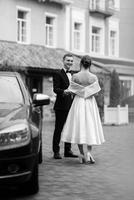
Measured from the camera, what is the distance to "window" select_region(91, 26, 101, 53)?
34250 mm

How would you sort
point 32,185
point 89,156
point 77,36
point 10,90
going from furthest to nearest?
point 77,36
point 89,156
point 10,90
point 32,185

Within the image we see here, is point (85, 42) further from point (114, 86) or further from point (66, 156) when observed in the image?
point (66, 156)

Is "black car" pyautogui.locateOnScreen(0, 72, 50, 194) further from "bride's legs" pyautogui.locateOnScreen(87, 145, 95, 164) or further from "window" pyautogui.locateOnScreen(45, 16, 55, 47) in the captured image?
"window" pyautogui.locateOnScreen(45, 16, 55, 47)

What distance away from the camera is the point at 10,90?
7.18 metres

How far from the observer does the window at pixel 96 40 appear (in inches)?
1348

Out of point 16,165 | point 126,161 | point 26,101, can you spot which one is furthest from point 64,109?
point 16,165

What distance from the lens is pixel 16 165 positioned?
577cm

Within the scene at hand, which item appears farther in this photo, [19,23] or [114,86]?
[114,86]

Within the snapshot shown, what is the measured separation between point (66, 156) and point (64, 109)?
953 millimetres

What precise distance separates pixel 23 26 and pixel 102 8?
6.70 metres

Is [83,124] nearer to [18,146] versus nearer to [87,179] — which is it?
[87,179]

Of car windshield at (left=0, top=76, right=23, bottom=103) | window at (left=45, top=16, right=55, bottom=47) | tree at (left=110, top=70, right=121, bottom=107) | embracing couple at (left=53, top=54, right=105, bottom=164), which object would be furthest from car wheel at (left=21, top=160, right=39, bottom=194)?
tree at (left=110, top=70, right=121, bottom=107)

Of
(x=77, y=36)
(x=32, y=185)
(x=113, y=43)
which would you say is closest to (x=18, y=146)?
(x=32, y=185)

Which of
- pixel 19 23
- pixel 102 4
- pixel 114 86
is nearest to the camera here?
pixel 19 23
